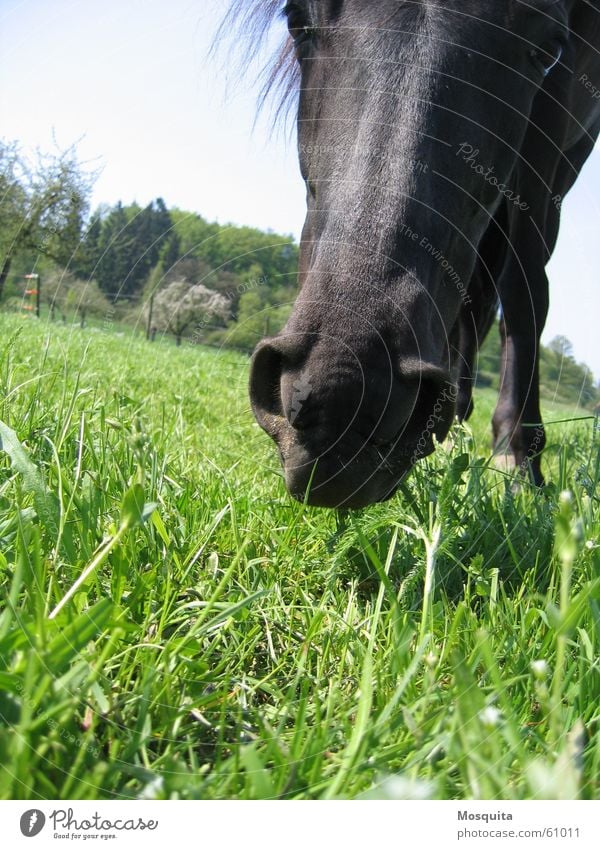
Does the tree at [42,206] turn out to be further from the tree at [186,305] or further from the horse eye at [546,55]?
the horse eye at [546,55]

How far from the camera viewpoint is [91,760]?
0.72 m

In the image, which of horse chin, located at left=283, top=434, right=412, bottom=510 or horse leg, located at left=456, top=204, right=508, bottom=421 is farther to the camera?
horse leg, located at left=456, top=204, right=508, bottom=421

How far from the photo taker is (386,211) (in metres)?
1.45

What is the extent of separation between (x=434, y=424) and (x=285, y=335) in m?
0.38

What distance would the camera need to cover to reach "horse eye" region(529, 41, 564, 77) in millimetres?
1848

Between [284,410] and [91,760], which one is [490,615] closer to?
[284,410]

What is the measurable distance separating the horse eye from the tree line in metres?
0.92

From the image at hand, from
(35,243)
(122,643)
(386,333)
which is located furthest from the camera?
(35,243)

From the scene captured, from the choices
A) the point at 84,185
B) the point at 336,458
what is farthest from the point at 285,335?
the point at 84,185

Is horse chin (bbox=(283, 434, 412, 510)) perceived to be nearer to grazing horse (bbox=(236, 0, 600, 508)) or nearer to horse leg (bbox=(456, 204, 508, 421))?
grazing horse (bbox=(236, 0, 600, 508))
